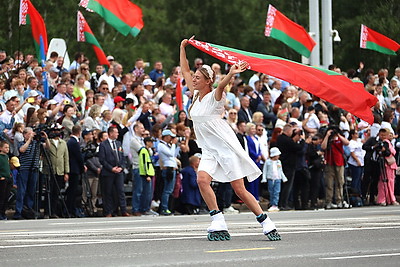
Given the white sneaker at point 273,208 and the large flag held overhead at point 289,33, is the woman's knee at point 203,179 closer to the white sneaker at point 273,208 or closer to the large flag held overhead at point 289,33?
the white sneaker at point 273,208

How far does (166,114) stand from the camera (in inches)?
1028

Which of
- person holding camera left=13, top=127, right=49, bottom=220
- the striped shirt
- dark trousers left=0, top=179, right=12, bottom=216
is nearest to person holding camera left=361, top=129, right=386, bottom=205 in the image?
person holding camera left=13, top=127, right=49, bottom=220

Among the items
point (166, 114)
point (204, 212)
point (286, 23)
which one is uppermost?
point (286, 23)

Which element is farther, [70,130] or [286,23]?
[286,23]

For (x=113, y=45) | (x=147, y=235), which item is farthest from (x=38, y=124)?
(x=113, y=45)

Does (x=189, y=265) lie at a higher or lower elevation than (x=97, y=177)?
higher

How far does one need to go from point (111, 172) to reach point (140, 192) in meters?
0.87

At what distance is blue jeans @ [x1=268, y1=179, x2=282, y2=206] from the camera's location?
24.6m

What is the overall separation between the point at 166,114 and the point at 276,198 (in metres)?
3.59

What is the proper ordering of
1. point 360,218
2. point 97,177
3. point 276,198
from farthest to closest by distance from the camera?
1. point 276,198
2. point 97,177
3. point 360,218

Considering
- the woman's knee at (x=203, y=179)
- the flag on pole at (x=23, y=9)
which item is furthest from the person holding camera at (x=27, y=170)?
the woman's knee at (x=203, y=179)

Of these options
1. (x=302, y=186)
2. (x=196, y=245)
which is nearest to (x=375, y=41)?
(x=302, y=186)

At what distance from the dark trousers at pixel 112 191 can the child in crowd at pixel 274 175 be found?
365cm

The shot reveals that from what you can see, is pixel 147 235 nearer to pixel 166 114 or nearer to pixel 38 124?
pixel 38 124
